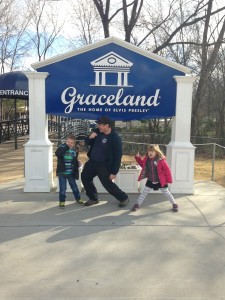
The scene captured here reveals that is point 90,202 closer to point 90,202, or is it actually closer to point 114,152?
point 90,202

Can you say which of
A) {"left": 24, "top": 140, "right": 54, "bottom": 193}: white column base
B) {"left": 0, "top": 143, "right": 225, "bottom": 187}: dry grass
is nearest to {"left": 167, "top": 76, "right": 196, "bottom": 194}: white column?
{"left": 24, "top": 140, "right": 54, "bottom": 193}: white column base

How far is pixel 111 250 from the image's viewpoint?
167 inches

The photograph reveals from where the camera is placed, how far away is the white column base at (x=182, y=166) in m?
7.02

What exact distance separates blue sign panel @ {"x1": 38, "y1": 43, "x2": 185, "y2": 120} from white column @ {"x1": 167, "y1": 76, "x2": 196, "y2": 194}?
0.55ft

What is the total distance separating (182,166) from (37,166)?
9.43 ft

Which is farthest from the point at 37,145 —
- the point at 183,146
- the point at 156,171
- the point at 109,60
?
the point at 183,146

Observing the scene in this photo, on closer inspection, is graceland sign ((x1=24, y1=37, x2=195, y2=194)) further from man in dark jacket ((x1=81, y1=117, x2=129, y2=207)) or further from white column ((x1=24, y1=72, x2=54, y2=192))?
man in dark jacket ((x1=81, y1=117, x2=129, y2=207))

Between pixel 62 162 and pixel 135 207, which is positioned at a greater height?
pixel 62 162

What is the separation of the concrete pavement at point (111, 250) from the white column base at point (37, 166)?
1.65ft

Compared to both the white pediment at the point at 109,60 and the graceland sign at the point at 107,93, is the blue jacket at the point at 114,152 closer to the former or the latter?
the graceland sign at the point at 107,93

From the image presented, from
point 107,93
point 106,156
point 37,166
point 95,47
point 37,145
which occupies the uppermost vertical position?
point 95,47

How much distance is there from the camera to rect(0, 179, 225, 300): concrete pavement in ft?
11.0

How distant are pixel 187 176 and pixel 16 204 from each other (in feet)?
10.9

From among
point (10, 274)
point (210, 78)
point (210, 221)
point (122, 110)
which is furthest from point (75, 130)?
point (10, 274)
